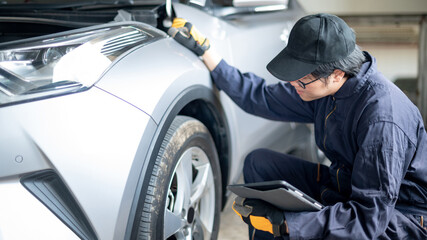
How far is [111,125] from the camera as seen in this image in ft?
4.50

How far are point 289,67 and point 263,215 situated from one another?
0.52 metres

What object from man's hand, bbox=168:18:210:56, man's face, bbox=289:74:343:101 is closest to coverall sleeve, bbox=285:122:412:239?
man's face, bbox=289:74:343:101

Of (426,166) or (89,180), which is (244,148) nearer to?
(426,166)

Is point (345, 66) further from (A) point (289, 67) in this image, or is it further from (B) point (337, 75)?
(A) point (289, 67)

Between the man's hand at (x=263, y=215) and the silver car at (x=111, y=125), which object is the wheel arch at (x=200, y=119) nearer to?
the silver car at (x=111, y=125)

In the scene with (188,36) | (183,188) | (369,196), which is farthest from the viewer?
(188,36)

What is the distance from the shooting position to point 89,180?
1.31 metres

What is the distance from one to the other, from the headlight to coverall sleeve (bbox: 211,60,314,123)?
2.12 feet

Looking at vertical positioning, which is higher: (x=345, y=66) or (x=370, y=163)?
(x=345, y=66)

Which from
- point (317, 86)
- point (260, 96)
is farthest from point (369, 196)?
point (260, 96)

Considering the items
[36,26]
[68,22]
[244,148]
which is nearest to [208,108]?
[244,148]

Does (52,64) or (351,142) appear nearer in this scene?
(52,64)

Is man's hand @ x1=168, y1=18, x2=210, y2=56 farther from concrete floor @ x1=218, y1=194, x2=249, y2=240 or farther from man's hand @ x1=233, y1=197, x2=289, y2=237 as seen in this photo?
concrete floor @ x1=218, y1=194, x2=249, y2=240

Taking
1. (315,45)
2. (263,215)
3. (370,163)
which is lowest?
(263,215)
